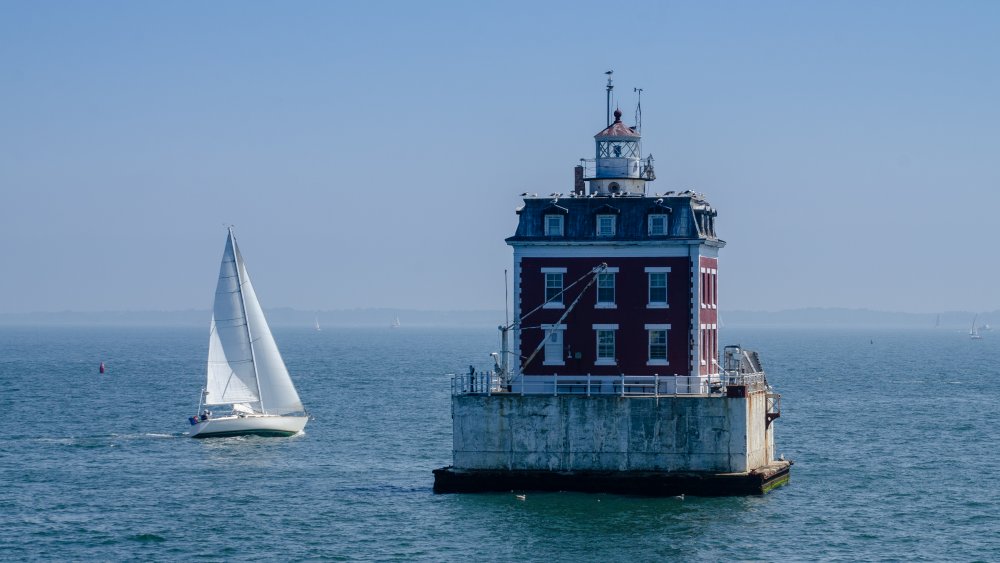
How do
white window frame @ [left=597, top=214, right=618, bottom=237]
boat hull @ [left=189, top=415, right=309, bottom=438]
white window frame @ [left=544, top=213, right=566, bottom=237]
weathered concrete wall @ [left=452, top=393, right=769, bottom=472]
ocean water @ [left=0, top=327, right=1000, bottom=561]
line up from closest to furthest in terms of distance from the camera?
ocean water @ [left=0, top=327, right=1000, bottom=561] → weathered concrete wall @ [left=452, top=393, right=769, bottom=472] → white window frame @ [left=597, top=214, right=618, bottom=237] → white window frame @ [left=544, top=213, right=566, bottom=237] → boat hull @ [left=189, top=415, right=309, bottom=438]

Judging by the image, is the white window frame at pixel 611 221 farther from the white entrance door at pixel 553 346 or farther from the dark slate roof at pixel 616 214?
the white entrance door at pixel 553 346

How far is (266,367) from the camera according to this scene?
8450 centimetres

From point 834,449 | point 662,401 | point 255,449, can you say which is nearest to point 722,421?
point 662,401

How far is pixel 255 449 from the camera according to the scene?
7475 cm

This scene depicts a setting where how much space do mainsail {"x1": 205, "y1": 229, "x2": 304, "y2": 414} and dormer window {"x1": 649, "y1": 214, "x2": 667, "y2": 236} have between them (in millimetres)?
33882

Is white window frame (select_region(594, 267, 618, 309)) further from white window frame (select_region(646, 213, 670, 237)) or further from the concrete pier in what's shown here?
the concrete pier

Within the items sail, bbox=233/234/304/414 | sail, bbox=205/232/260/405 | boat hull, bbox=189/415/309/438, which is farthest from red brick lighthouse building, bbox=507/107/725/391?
sail, bbox=205/232/260/405

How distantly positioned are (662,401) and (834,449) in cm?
2264

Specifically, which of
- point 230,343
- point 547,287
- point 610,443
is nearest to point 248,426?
point 230,343

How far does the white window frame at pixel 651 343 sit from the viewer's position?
2161 inches

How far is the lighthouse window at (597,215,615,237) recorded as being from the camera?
55.5 meters

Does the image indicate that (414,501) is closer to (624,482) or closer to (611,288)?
(624,482)

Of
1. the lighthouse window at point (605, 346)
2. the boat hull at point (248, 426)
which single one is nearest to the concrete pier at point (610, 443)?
the lighthouse window at point (605, 346)

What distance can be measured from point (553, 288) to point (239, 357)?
110ft
